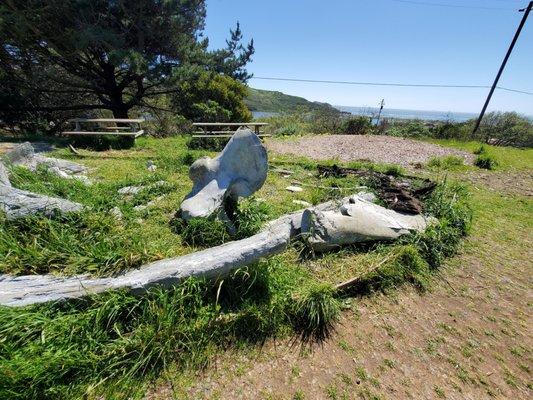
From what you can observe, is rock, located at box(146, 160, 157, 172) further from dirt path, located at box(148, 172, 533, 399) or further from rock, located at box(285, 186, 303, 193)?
dirt path, located at box(148, 172, 533, 399)

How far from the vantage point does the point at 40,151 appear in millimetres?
6770

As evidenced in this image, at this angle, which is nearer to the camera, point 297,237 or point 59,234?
point 59,234

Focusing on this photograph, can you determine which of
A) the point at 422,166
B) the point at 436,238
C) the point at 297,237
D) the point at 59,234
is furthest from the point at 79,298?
the point at 422,166

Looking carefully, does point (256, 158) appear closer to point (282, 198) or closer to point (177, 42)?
point (282, 198)

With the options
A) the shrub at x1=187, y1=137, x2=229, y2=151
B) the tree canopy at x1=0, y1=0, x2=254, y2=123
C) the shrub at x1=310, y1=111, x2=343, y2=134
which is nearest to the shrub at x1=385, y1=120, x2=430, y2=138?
the shrub at x1=310, y1=111, x2=343, y2=134

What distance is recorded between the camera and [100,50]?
9.80m

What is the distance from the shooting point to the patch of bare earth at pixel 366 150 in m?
8.77

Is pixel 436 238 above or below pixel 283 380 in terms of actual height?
above

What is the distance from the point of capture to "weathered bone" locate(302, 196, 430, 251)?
3.22 meters

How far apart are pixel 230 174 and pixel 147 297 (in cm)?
182

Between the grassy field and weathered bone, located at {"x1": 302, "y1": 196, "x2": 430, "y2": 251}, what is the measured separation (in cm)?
16

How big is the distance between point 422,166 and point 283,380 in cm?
792

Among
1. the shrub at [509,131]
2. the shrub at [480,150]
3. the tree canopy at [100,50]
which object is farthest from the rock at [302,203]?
the shrub at [509,131]

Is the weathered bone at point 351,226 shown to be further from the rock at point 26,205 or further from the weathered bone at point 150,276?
the rock at point 26,205
